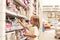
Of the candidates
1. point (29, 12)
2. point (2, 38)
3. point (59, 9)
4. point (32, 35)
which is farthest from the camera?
point (59, 9)

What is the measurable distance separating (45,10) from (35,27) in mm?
5522

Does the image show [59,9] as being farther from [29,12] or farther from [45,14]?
[29,12]

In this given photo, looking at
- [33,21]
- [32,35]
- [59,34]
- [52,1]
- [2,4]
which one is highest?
[52,1]

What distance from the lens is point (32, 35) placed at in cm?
201

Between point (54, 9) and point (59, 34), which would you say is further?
point (54, 9)

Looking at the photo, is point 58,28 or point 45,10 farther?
point 45,10

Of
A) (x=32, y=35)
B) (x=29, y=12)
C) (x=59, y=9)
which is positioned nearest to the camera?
(x=32, y=35)

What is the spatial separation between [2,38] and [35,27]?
74cm

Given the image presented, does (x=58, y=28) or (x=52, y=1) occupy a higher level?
(x=52, y=1)

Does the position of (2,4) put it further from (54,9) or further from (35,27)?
(54,9)

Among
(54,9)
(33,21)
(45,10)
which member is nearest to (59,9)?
(54,9)

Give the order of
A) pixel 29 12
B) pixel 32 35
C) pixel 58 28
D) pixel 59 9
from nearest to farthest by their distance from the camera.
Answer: pixel 32 35, pixel 29 12, pixel 58 28, pixel 59 9

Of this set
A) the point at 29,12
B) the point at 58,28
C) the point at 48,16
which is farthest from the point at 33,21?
the point at 48,16

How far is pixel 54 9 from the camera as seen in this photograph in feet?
24.2
